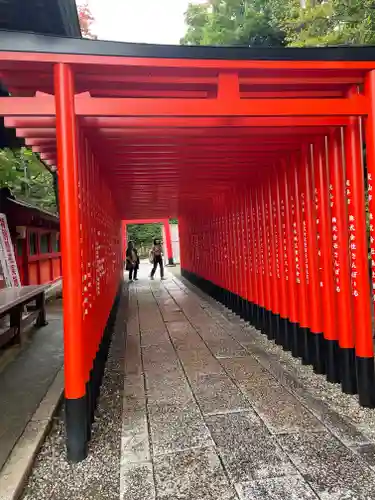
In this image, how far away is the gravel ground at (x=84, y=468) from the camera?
2506mm

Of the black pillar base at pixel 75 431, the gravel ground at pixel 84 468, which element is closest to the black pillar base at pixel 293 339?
the gravel ground at pixel 84 468

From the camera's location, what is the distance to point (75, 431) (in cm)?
289

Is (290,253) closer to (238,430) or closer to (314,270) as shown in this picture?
(314,270)

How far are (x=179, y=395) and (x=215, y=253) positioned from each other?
249 inches

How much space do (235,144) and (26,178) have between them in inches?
319

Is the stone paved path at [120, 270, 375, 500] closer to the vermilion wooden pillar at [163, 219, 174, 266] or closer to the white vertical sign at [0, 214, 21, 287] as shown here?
the white vertical sign at [0, 214, 21, 287]

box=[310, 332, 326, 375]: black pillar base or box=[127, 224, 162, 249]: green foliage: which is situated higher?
box=[127, 224, 162, 249]: green foliage

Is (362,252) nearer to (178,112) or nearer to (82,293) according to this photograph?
(178,112)

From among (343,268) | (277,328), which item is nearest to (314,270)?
(343,268)

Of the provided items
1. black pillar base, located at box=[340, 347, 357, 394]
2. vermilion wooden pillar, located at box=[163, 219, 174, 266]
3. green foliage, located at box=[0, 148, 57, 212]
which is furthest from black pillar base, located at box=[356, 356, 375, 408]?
vermilion wooden pillar, located at box=[163, 219, 174, 266]

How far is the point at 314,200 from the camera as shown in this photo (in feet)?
14.4

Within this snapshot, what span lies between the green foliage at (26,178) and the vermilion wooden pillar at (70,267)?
508cm

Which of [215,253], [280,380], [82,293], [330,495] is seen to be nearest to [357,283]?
[280,380]

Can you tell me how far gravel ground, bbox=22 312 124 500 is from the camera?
2.51 m
